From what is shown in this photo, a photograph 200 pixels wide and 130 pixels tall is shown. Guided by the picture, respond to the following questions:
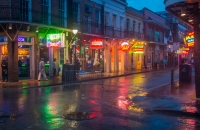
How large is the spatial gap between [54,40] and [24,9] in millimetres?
3160

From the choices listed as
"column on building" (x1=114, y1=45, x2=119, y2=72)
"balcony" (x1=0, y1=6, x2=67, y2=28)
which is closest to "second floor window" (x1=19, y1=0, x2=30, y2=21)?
"balcony" (x1=0, y1=6, x2=67, y2=28)

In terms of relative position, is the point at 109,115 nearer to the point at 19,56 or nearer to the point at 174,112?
the point at 174,112

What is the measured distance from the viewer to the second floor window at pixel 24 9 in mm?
20303

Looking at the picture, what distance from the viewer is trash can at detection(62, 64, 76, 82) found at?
20203 millimetres

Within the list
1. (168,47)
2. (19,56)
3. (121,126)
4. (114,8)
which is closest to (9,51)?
(19,56)

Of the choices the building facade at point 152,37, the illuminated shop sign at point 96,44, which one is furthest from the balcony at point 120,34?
the illuminated shop sign at point 96,44

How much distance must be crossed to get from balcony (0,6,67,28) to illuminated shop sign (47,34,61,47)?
4.54 ft

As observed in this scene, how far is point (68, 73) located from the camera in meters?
20.3

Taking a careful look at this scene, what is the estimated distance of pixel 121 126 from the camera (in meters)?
7.54

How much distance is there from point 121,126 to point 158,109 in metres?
2.90

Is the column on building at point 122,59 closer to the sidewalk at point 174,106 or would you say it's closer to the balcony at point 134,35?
the balcony at point 134,35

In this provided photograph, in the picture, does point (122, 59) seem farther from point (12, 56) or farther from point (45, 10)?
point (12, 56)

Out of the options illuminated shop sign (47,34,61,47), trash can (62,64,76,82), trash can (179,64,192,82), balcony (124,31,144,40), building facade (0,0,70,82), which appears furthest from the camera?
balcony (124,31,144,40)

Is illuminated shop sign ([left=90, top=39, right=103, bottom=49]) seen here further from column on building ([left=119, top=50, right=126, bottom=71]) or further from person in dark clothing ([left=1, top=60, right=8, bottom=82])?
person in dark clothing ([left=1, top=60, right=8, bottom=82])
